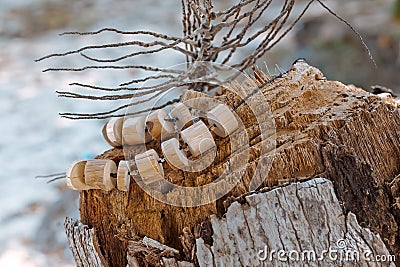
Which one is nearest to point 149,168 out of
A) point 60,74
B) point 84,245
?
point 84,245

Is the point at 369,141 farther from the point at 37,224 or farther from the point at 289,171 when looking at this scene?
the point at 37,224

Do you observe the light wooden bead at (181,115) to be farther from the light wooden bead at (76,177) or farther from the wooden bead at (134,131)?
the light wooden bead at (76,177)

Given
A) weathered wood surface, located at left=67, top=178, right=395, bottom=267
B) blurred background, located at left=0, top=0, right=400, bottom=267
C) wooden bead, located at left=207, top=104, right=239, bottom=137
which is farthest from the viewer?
blurred background, located at left=0, top=0, right=400, bottom=267

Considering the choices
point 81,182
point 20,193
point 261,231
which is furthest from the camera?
point 20,193

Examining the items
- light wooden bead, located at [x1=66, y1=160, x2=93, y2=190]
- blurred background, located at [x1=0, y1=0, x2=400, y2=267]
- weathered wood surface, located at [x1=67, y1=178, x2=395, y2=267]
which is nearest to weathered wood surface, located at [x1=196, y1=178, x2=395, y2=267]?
weathered wood surface, located at [x1=67, y1=178, x2=395, y2=267]

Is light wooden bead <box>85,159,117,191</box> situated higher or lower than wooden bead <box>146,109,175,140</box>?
lower

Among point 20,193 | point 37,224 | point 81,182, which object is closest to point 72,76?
point 20,193

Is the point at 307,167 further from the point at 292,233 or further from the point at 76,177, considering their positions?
the point at 76,177

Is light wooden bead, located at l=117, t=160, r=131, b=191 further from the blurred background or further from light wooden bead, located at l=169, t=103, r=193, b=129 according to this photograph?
the blurred background
